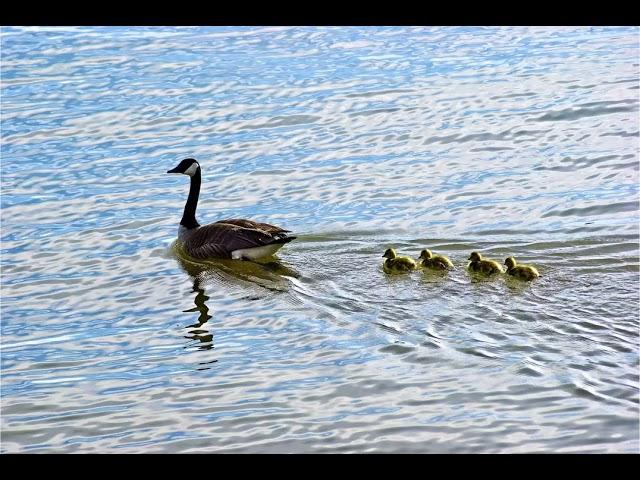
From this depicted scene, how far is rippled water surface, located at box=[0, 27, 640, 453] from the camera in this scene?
9484mm

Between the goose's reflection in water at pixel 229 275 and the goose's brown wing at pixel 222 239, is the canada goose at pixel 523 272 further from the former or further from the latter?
the goose's brown wing at pixel 222 239

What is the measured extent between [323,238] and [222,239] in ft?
3.79

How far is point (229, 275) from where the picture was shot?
13.8m

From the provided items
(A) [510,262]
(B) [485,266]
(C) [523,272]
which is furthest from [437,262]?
(C) [523,272]

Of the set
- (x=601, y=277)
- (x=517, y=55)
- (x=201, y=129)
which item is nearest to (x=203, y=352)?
(x=601, y=277)

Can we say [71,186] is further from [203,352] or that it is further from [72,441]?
[72,441]

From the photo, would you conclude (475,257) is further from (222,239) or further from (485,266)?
(222,239)

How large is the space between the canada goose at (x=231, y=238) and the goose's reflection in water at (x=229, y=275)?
0.32ft

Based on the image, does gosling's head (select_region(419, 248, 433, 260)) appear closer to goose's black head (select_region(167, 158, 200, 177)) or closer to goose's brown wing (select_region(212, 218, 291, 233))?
goose's brown wing (select_region(212, 218, 291, 233))

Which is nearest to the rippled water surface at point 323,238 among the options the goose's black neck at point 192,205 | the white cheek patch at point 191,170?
the goose's black neck at point 192,205

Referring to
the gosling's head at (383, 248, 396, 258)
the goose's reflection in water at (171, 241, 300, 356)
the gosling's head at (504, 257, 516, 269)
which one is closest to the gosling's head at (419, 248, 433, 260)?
the gosling's head at (383, 248, 396, 258)

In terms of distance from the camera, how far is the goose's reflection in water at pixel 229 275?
12.8 metres

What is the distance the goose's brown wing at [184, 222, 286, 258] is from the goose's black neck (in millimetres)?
423

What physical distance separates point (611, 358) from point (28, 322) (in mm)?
5676
